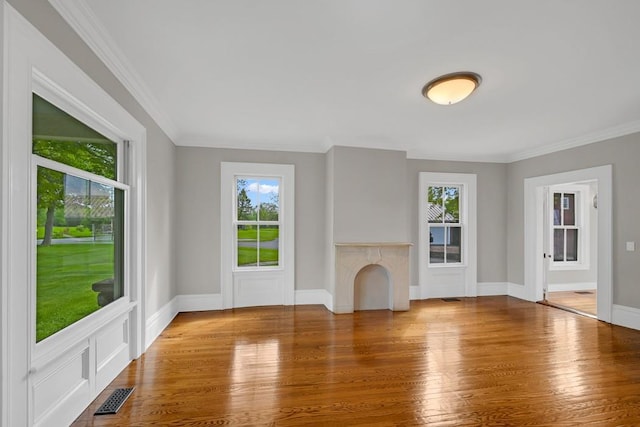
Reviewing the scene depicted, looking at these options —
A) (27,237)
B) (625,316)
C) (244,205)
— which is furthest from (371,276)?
(27,237)

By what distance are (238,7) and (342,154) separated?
3.08 metres

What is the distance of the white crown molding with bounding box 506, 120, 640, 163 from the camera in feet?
13.6

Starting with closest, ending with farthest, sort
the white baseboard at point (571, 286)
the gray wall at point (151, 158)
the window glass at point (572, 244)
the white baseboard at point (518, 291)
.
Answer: the gray wall at point (151, 158)
the white baseboard at point (518, 291)
the white baseboard at point (571, 286)
the window glass at point (572, 244)

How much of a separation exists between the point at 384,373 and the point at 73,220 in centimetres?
274

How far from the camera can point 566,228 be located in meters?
6.49

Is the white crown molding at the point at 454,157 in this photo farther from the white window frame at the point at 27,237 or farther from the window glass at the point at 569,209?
the white window frame at the point at 27,237

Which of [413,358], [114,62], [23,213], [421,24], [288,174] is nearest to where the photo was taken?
[23,213]

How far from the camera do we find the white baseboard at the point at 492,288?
598 cm

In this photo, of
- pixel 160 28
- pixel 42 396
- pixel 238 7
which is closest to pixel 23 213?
pixel 42 396

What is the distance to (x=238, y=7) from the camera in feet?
6.35

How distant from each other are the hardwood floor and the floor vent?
5 cm

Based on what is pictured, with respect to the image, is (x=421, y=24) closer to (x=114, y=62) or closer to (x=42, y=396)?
(x=114, y=62)

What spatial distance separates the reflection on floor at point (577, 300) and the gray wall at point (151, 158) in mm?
6074

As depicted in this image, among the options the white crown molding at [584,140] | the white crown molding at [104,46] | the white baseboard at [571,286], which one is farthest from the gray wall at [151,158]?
the white baseboard at [571,286]
